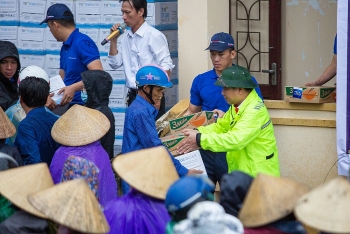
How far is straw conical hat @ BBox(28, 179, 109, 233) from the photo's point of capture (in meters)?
4.17

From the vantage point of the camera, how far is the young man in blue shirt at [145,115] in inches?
248

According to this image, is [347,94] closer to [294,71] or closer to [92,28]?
[294,71]

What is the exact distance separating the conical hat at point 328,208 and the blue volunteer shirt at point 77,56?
4.36 meters

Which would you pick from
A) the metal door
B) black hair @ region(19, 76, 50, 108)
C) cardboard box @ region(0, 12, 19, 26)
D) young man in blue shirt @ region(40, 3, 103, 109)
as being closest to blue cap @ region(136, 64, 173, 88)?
black hair @ region(19, 76, 50, 108)

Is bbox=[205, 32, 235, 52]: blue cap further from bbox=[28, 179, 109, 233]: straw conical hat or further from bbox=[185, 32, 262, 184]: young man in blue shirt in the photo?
bbox=[28, 179, 109, 233]: straw conical hat

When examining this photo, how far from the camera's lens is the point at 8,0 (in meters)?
9.59

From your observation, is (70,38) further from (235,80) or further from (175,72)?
(235,80)

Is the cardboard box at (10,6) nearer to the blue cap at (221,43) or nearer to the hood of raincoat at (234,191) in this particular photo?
the blue cap at (221,43)

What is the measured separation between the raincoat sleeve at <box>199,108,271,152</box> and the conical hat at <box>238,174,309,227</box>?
6.37ft

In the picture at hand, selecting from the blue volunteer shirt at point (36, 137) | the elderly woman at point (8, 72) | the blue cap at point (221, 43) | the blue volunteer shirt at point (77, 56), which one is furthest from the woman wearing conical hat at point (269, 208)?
the elderly woman at point (8, 72)

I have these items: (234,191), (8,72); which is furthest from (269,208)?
(8,72)

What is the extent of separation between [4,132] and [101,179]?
32.3 inches

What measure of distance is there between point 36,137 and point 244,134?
5.61ft

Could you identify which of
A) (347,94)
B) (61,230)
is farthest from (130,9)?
(61,230)
